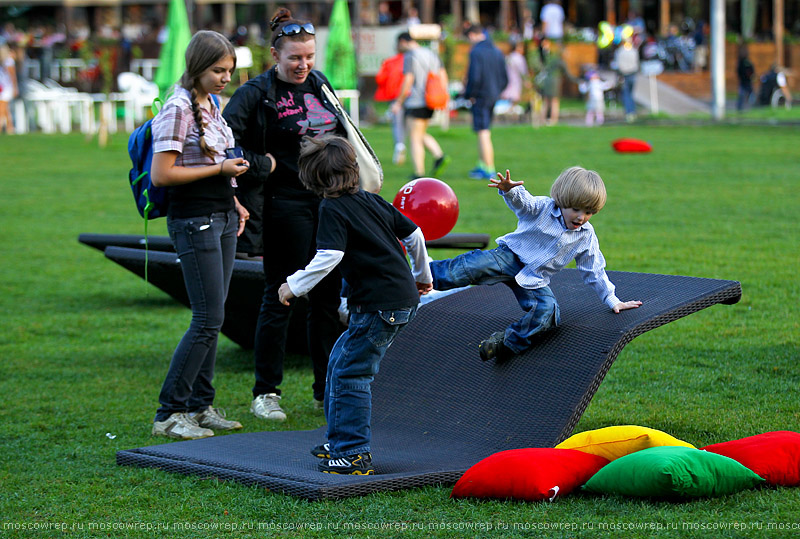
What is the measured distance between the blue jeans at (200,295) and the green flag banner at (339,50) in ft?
66.0

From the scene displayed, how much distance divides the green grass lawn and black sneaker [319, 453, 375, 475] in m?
0.29

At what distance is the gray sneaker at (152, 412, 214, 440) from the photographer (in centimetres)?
549

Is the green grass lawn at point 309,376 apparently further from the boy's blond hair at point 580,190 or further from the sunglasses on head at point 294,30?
the sunglasses on head at point 294,30

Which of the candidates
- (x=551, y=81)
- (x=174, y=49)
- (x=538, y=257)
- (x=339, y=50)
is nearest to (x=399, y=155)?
(x=174, y=49)

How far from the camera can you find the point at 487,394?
5.23 meters

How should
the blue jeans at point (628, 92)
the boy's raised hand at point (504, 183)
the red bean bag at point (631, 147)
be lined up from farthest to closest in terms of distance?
the blue jeans at point (628, 92), the red bean bag at point (631, 147), the boy's raised hand at point (504, 183)

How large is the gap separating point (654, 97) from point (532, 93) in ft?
21.4

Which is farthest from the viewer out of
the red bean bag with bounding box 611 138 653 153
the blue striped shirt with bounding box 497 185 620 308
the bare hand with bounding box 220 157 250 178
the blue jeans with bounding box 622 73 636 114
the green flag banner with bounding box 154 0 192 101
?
the blue jeans with bounding box 622 73 636 114

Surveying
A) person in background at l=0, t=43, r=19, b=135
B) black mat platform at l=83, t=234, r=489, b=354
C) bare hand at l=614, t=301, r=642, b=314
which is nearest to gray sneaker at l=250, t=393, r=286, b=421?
black mat platform at l=83, t=234, r=489, b=354

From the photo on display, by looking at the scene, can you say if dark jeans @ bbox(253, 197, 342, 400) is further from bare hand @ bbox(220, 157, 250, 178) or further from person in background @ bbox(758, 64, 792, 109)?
person in background @ bbox(758, 64, 792, 109)

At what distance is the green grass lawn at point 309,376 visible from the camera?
13.2ft

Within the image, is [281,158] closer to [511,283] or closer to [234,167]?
[234,167]

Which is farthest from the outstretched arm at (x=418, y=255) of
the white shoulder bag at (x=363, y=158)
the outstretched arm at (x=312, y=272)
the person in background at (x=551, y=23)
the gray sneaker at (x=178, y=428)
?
the person in background at (x=551, y=23)

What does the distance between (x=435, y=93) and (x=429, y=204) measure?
9879 millimetres
